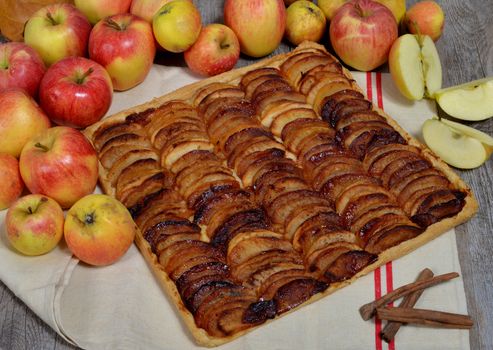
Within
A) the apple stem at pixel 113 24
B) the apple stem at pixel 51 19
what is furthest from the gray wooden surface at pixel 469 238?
the apple stem at pixel 51 19

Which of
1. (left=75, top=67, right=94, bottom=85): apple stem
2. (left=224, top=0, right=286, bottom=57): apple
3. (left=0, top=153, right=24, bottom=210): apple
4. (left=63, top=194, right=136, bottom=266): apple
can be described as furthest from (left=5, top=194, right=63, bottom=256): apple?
(left=224, top=0, right=286, bottom=57): apple

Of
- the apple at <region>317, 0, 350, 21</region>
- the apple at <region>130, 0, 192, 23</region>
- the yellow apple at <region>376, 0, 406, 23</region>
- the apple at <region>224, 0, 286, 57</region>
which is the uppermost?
the yellow apple at <region>376, 0, 406, 23</region>

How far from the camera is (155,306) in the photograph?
2.82m

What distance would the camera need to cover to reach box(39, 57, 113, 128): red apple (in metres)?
3.26

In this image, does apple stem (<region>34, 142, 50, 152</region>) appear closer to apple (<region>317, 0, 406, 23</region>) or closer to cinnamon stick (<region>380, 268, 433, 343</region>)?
cinnamon stick (<region>380, 268, 433, 343</region>)

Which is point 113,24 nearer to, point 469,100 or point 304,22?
point 304,22

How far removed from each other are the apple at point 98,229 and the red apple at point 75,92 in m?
0.61

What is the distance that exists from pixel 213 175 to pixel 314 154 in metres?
0.46

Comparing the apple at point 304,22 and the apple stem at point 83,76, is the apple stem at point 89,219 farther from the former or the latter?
the apple at point 304,22

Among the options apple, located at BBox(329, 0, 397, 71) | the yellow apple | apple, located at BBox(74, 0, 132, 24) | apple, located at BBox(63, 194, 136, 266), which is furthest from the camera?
the yellow apple

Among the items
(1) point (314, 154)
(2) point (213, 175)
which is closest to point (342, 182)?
(1) point (314, 154)

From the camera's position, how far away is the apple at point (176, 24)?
3529 millimetres

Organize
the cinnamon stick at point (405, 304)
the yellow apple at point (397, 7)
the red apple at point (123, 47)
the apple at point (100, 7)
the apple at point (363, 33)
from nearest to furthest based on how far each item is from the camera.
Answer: the cinnamon stick at point (405, 304), the red apple at point (123, 47), the apple at point (363, 33), the apple at point (100, 7), the yellow apple at point (397, 7)

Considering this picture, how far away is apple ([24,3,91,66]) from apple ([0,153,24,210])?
695 mm
